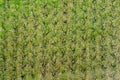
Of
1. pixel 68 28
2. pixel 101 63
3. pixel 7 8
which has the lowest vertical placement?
pixel 101 63

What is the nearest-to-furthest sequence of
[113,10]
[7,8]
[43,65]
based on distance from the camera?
[7,8] → [43,65] → [113,10]

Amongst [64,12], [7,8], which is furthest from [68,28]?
[7,8]

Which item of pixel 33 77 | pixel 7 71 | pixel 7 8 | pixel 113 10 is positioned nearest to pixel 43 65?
pixel 33 77

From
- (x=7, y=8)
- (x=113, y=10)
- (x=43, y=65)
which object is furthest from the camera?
(x=113, y=10)

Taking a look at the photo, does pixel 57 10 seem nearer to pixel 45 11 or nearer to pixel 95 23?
pixel 45 11

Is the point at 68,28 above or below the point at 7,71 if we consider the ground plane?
above

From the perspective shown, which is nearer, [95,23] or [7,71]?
[7,71]
